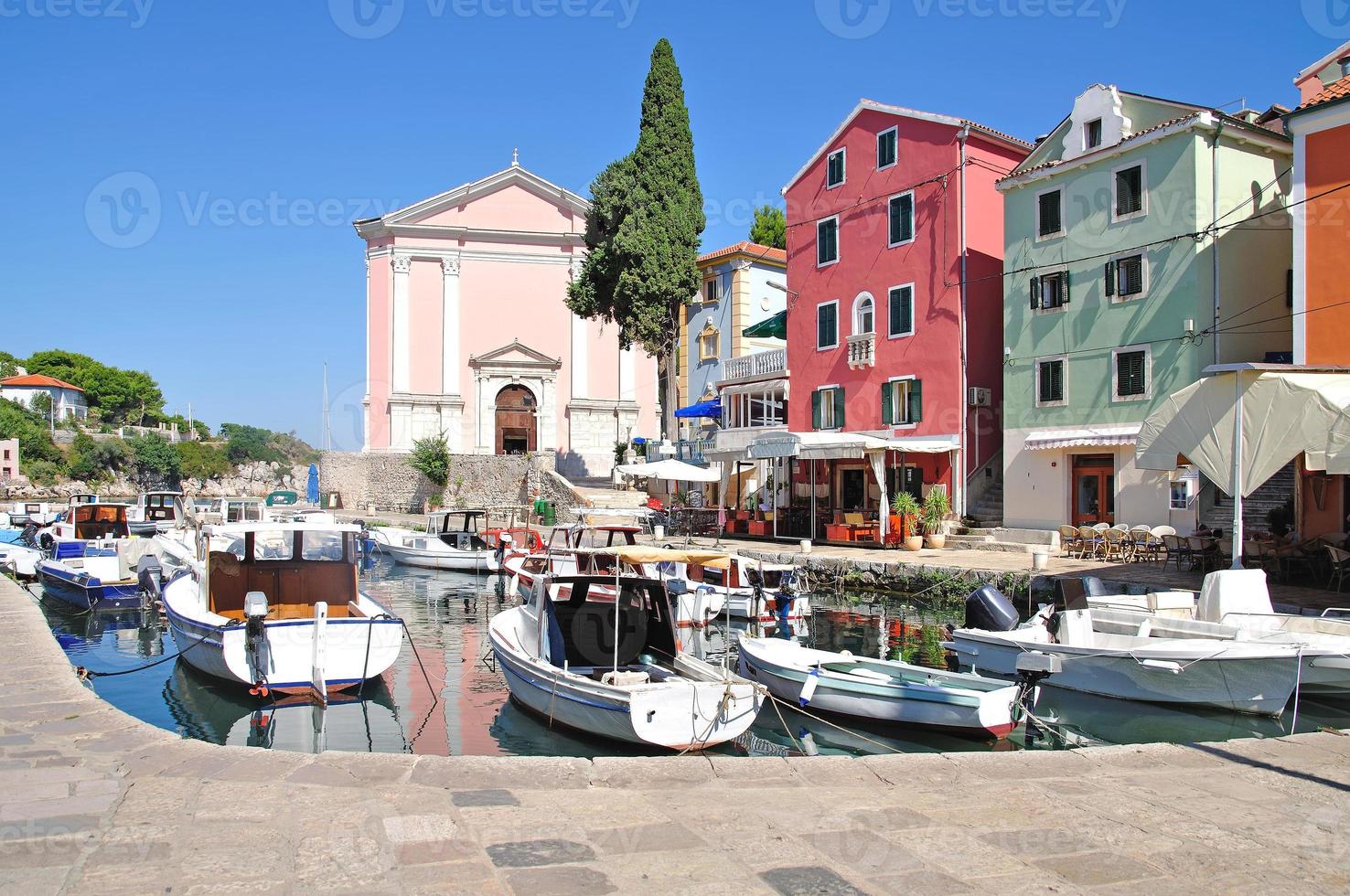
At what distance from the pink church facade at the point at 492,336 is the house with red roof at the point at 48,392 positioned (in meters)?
60.1

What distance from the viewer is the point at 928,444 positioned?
28.3 meters

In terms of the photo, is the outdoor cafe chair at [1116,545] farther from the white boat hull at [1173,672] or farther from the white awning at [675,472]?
the white awning at [675,472]

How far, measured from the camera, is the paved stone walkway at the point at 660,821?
5.23 meters

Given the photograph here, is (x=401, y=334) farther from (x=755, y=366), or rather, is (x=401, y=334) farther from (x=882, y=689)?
(x=882, y=689)

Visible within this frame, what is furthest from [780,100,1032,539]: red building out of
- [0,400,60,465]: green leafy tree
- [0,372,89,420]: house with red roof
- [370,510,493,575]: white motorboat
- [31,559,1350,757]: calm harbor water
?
[0,372,89,420]: house with red roof

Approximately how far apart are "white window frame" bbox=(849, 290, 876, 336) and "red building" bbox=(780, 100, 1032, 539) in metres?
0.05

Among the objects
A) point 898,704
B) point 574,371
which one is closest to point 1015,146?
point 898,704

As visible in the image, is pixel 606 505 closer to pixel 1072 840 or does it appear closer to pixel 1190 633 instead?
pixel 1190 633

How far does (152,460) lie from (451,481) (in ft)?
182

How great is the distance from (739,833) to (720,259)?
129 ft

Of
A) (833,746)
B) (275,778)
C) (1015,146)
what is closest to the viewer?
(275,778)

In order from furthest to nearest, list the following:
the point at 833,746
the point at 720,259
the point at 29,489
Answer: the point at 29,489
the point at 720,259
the point at 833,746

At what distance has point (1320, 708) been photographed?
12.6 meters

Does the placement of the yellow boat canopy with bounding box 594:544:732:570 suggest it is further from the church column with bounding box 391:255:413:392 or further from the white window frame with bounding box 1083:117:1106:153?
the church column with bounding box 391:255:413:392
